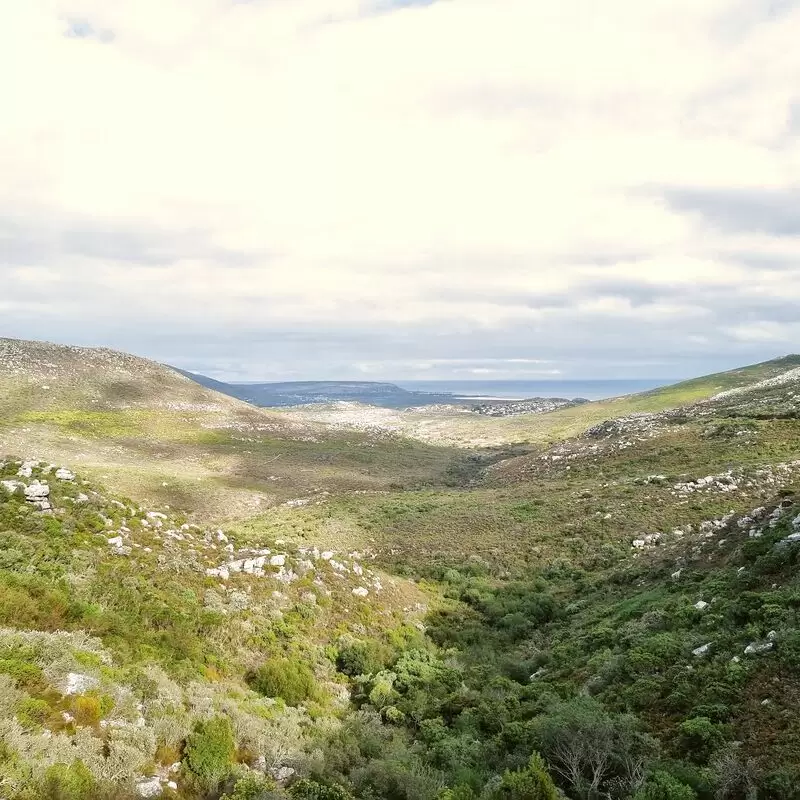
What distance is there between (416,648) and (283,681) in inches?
222

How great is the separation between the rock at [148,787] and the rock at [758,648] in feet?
38.6

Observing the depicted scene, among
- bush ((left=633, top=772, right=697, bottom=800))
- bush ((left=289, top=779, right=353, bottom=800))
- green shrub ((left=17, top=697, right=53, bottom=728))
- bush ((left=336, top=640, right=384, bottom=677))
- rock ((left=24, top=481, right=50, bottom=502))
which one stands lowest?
bush ((left=336, top=640, right=384, bottom=677))

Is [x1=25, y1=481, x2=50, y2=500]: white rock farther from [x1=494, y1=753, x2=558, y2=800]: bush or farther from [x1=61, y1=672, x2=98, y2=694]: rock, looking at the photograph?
[x1=494, y1=753, x2=558, y2=800]: bush

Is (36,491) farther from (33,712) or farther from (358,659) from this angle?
(358,659)

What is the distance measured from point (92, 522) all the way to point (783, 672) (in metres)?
19.0

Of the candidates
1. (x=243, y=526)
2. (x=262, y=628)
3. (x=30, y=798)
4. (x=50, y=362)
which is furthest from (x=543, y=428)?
(x=30, y=798)

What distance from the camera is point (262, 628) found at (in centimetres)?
1434

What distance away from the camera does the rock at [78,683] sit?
8659 millimetres

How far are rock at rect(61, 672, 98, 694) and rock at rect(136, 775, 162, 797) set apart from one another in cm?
204

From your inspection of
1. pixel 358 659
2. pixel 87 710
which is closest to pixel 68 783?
pixel 87 710

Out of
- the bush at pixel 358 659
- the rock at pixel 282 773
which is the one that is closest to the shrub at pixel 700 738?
the rock at pixel 282 773

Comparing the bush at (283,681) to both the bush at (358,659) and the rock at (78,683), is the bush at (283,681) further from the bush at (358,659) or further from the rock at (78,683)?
the rock at (78,683)

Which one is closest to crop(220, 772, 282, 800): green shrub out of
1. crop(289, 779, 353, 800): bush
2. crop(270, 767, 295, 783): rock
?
crop(289, 779, 353, 800): bush

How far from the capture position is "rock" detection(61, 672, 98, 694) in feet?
28.4
